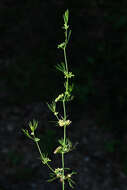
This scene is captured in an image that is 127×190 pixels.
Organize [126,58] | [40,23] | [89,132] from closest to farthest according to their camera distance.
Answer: [89,132] < [126,58] < [40,23]

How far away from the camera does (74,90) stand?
463 cm

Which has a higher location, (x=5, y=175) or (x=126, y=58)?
(x=126, y=58)

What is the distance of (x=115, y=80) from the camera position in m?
4.99

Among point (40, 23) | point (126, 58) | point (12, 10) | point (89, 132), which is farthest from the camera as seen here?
point (12, 10)

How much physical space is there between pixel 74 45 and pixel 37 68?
0.68m

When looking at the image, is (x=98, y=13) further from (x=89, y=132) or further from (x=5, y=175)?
(x=5, y=175)

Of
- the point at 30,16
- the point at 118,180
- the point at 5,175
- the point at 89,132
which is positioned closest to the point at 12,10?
the point at 30,16

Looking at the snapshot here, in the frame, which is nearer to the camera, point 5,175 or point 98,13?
point 5,175

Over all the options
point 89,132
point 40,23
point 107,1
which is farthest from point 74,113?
point 107,1

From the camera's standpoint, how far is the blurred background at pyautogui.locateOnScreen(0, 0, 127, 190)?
13.8ft

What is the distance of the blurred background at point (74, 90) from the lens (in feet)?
13.8

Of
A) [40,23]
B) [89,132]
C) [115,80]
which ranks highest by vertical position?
[40,23]

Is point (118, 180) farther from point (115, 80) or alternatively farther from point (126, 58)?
point (126, 58)

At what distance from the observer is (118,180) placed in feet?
13.4
